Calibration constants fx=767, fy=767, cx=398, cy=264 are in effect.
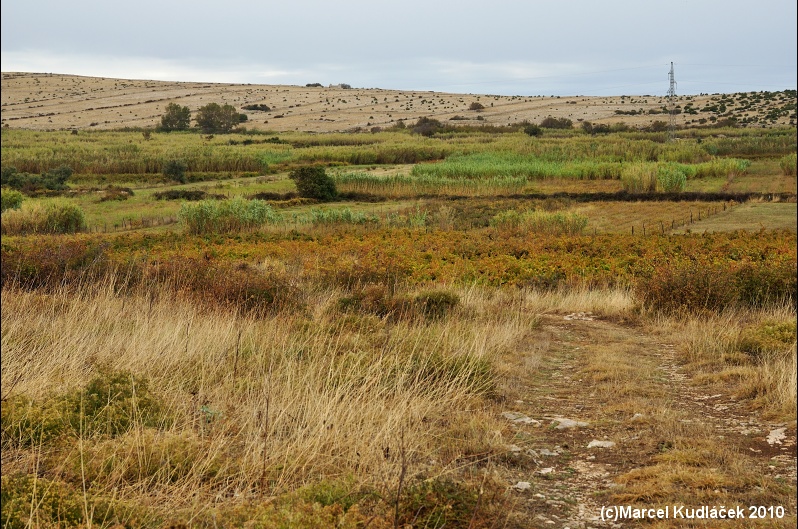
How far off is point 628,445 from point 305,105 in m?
130

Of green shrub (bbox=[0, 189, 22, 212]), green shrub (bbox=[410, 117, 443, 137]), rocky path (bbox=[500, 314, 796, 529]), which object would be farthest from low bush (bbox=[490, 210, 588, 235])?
green shrub (bbox=[410, 117, 443, 137])

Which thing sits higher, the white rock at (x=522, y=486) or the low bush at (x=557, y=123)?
the low bush at (x=557, y=123)

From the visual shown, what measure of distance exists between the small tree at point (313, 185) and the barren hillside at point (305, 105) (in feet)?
183

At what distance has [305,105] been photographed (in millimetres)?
131500

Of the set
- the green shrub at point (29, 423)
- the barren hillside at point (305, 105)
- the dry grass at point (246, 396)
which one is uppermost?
the barren hillside at point (305, 105)

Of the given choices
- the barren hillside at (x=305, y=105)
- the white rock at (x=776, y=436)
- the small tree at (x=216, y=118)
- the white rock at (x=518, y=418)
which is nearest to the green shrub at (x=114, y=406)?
the white rock at (x=518, y=418)

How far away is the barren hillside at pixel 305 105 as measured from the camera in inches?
4193

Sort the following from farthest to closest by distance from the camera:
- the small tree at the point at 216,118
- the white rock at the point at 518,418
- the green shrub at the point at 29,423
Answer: the small tree at the point at 216,118, the white rock at the point at 518,418, the green shrub at the point at 29,423

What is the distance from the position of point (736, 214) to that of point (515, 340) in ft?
83.4

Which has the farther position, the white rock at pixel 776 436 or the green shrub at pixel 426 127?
the green shrub at pixel 426 127

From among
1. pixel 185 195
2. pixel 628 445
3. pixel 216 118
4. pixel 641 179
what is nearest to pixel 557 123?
pixel 216 118

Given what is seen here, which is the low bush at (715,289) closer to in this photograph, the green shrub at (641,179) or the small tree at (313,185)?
the green shrub at (641,179)

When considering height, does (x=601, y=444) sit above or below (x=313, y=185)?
above

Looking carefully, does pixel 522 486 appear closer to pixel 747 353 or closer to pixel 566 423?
pixel 566 423
